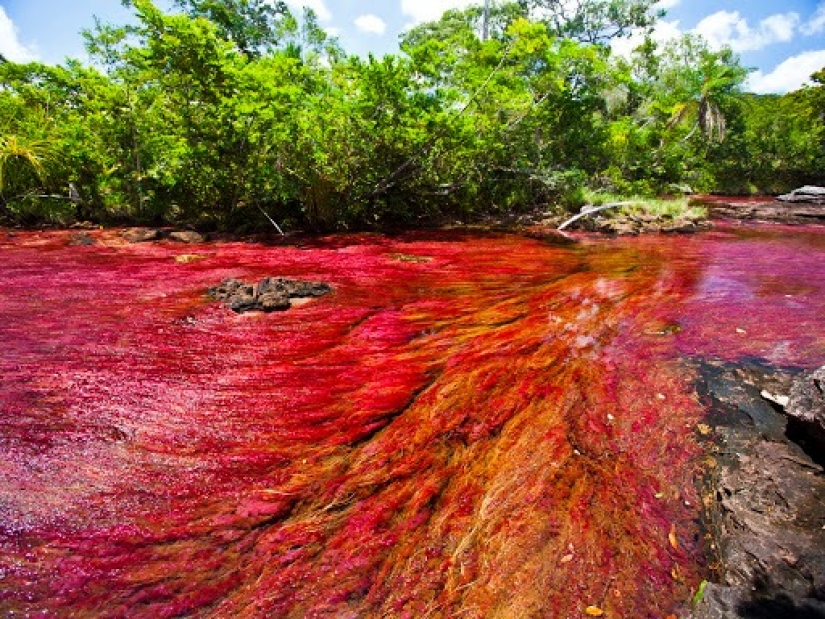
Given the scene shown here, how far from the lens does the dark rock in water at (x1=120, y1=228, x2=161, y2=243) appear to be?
9016 mm

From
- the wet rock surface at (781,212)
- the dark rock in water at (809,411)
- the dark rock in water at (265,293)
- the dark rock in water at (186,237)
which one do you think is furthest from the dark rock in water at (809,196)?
the dark rock in water at (186,237)

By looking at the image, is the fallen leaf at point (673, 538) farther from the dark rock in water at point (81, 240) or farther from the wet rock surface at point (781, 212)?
the wet rock surface at point (781, 212)

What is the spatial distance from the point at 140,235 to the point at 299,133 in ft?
13.1

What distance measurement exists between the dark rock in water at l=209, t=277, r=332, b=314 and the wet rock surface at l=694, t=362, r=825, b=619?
13.3 feet

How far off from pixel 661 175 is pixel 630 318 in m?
14.0

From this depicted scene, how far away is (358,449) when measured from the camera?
250cm

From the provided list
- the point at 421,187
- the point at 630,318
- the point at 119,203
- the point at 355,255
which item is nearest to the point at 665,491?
the point at 630,318

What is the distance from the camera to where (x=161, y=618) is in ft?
4.99

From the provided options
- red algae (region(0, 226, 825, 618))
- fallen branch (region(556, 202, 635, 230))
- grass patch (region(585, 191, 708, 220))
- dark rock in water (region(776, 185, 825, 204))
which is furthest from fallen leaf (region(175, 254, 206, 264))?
dark rock in water (region(776, 185, 825, 204))

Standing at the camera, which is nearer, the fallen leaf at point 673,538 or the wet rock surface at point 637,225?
the fallen leaf at point 673,538

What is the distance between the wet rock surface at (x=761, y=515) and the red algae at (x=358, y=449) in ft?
0.40

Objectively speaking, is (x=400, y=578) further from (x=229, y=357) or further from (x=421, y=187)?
(x=421, y=187)

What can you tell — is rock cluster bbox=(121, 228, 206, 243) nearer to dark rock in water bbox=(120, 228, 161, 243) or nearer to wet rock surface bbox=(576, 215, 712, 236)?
dark rock in water bbox=(120, 228, 161, 243)

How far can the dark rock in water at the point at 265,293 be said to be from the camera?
15.5 feet
